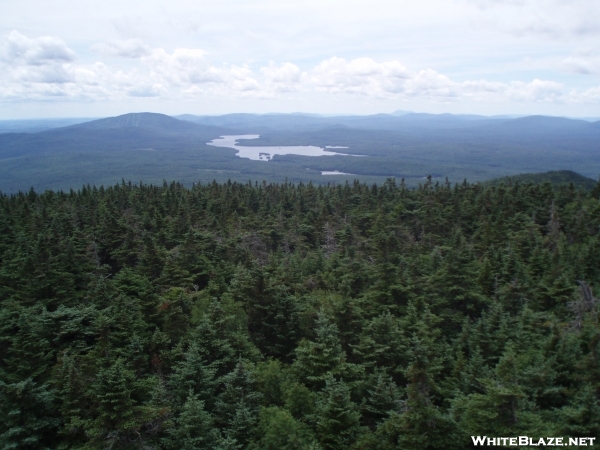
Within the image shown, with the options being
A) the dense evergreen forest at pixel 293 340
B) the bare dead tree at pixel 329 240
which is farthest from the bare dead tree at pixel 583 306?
the bare dead tree at pixel 329 240

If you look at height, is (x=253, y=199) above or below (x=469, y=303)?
above

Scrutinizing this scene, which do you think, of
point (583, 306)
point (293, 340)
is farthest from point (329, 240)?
point (583, 306)

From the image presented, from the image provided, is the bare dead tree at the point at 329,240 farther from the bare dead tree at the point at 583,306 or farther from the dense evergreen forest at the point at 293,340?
the bare dead tree at the point at 583,306

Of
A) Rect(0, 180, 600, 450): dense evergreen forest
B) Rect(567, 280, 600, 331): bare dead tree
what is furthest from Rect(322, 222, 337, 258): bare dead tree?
Rect(567, 280, 600, 331): bare dead tree

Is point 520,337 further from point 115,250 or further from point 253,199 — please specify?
point 253,199

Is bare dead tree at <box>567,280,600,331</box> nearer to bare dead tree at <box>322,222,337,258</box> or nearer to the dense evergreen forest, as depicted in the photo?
the dense evergreen forest

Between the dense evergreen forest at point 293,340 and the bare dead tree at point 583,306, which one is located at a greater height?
the bare dead tree at point 583,306

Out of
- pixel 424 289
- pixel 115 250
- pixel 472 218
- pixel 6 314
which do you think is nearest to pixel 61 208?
pixel 115 250

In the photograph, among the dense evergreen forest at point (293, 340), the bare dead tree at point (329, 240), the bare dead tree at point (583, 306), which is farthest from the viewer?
the bare dead tree at point (329, 240)
